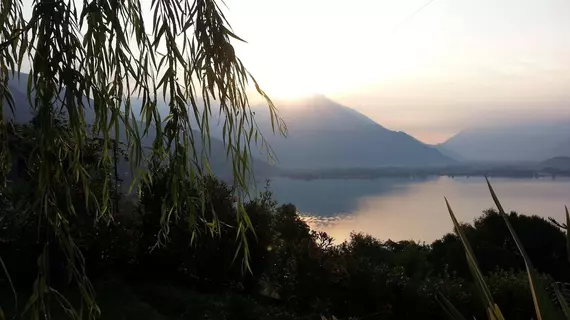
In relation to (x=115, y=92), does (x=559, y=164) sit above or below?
above

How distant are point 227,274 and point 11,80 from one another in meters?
7.40

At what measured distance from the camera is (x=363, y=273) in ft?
24.0

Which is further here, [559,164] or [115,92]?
[559,164]

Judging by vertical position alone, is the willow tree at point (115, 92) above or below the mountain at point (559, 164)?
below

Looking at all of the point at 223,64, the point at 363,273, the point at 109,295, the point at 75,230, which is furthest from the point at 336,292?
the point at 223,64

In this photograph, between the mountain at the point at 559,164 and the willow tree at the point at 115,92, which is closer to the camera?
the willow tree at the point at 115,92

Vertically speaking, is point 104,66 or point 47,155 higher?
point 104,66

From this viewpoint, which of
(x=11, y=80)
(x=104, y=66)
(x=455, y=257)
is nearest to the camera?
(x=104, y=66)

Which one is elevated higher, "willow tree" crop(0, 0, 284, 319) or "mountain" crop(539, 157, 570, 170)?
"mountain" crop(539, 157, 570, 170)

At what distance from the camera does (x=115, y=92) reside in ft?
5.85

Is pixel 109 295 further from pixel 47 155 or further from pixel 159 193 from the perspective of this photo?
pixel 47 155

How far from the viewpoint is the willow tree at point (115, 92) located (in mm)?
1561

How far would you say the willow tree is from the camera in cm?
156

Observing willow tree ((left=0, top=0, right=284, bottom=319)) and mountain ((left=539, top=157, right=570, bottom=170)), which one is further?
mountain ((left=539, top=157, right=570, bottom=170))
